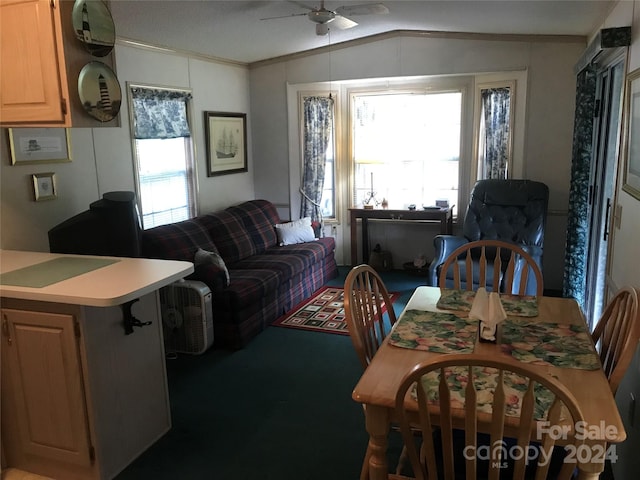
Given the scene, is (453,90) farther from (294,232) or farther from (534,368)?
(534,368)

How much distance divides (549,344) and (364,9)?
2619 mm

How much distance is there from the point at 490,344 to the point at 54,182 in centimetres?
286

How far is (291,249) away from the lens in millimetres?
5086

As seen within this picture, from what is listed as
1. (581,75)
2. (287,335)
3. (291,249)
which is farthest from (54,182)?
(581,75)

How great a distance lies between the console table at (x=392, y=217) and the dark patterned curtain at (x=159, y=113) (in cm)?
196

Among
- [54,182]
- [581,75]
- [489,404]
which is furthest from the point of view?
[581,75]

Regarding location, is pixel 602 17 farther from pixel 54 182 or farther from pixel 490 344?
pixel 54 182

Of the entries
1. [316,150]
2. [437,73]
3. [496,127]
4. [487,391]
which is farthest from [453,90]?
[487,391]

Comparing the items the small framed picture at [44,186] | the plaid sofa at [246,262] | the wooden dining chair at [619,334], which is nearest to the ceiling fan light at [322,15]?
the plaid sofa at [246,262]

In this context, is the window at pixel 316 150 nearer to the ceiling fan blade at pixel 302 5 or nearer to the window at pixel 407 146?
the window at pixel 407 146

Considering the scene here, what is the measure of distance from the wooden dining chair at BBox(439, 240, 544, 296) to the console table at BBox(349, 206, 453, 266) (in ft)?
2.28

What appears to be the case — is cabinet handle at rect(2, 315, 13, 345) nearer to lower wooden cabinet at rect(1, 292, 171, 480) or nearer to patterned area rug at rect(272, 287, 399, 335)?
lower wooden cabinet at rect(1, 292, 171, 480)

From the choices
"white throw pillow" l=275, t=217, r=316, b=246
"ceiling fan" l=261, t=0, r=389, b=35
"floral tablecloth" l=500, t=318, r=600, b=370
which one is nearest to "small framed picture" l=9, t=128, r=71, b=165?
"ceiling fan" l=261, t=0, r=389, b=35

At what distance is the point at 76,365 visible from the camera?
2285 millimetres
